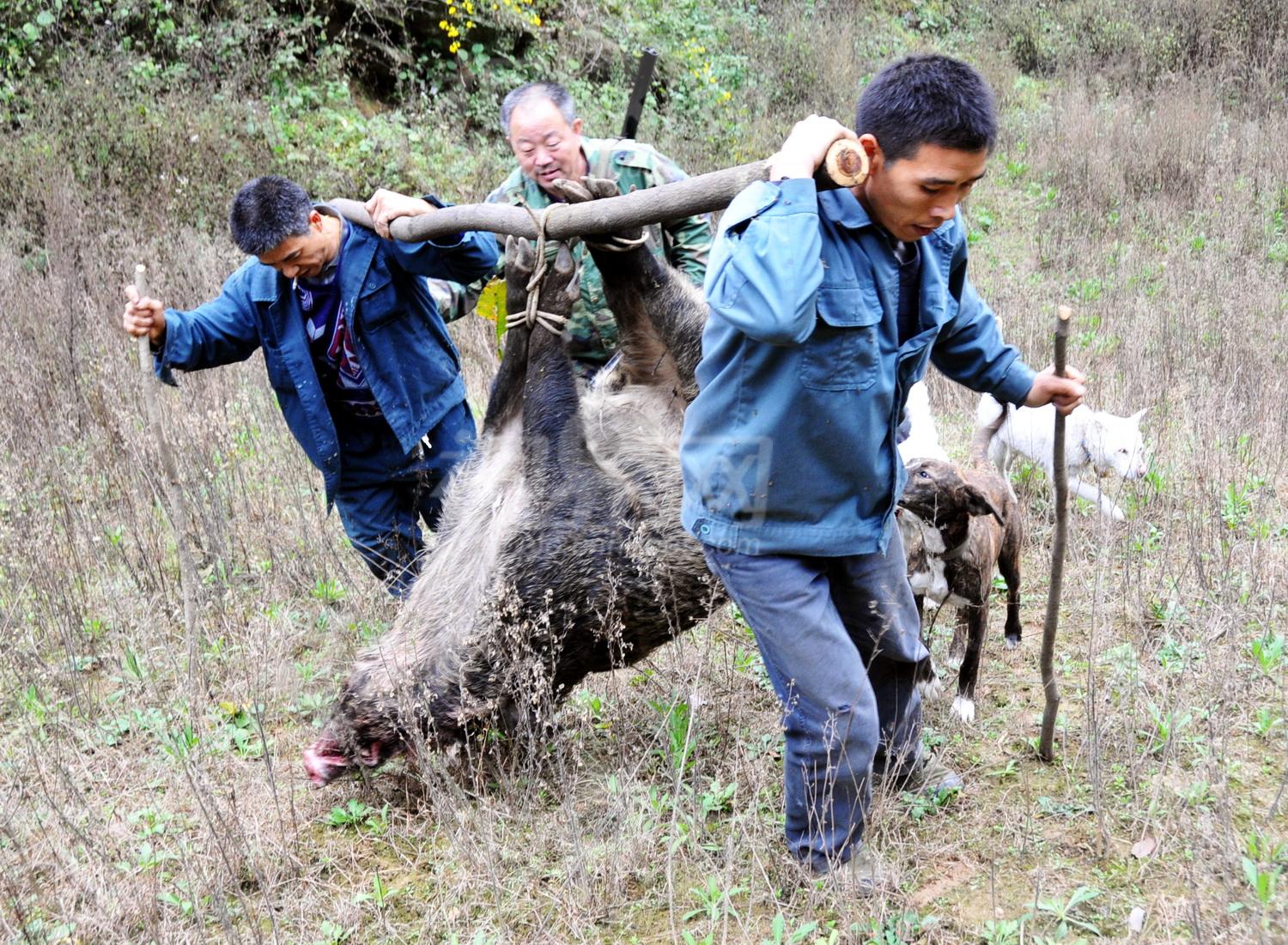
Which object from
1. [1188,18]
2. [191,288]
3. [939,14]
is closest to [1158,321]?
[191,288]

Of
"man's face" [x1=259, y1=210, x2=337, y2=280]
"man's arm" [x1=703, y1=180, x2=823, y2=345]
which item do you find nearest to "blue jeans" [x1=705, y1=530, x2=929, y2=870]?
"man's arm" [x1=703, y1=180, x2=823, y2=345]

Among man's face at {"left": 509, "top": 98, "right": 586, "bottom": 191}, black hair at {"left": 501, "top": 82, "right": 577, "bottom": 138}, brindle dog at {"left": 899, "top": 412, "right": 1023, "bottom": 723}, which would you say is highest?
black hair at {"left": 501, "top": 82, "right": 577, "bottom": 138}

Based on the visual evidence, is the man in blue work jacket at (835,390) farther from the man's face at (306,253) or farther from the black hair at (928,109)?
the man's face at (306,253)

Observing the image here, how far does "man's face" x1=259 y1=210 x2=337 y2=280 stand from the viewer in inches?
148

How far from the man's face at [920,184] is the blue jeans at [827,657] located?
2.74ft

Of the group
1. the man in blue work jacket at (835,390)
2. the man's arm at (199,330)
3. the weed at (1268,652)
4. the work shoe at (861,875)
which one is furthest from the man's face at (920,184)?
the man's arm at (199,330)

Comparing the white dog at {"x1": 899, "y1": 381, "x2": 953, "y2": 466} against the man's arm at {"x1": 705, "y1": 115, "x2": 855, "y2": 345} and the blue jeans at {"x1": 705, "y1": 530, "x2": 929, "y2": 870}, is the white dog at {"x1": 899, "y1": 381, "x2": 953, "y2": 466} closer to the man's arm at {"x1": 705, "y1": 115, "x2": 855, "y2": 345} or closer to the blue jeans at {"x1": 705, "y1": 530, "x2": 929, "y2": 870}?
the blue jeans at {"x1": 705, "y1": 530, "x2": 929, "y2": 870}

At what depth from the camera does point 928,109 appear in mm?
2211

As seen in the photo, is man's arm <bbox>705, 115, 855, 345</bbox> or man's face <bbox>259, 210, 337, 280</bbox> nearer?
man's arm <bbox>705, 115, 855, 345</bbox>

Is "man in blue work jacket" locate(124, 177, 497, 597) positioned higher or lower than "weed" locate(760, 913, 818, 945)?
higher

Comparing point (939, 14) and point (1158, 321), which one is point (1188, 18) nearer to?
point (939, 14)

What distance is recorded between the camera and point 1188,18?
1337cm

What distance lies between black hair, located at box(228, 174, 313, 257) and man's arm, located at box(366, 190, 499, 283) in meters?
0.28

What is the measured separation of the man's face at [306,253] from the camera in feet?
12.4
